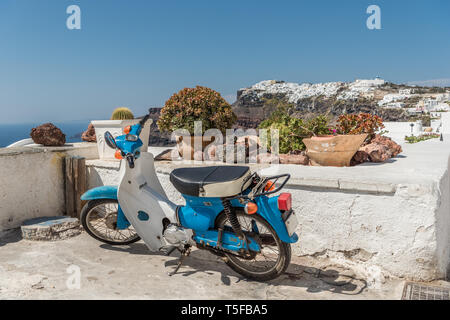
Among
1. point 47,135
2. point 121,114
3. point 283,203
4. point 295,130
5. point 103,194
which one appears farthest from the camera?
point 121,114

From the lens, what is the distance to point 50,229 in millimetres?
4055

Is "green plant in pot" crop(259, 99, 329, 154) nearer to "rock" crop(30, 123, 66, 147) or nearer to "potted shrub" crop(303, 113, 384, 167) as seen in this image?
"potted shrub" crop(303, 113, 384, 167)

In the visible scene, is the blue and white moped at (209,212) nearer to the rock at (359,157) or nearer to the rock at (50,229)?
the rock at (50,229)

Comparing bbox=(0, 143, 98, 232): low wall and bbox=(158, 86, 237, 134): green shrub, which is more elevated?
bbox=(158, 86, 237, 134): green shrub

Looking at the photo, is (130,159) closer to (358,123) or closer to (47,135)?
(47,135)

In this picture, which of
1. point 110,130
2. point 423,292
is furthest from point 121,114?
point 423,292

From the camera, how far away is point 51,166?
4.63 meters

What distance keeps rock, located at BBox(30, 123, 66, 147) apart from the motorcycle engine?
126 inches

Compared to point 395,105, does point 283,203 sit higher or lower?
lower

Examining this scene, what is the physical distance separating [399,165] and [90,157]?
4059 mm

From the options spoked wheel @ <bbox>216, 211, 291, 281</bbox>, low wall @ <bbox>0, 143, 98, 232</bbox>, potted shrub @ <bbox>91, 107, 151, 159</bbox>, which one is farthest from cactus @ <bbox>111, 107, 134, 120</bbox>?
spoked wheel @ <bbox>216, 211, 291, 281</bbox>

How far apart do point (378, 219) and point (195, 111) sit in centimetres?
287

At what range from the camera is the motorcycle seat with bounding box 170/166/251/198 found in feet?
9.00
